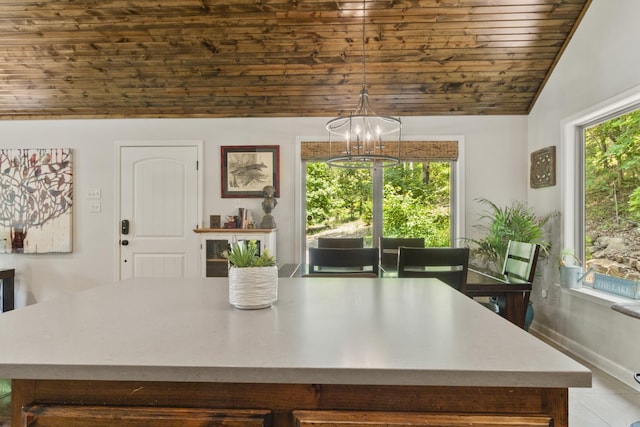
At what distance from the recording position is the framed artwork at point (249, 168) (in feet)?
14.0

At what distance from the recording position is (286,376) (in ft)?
2.32

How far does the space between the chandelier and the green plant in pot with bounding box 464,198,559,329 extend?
49.6 inches

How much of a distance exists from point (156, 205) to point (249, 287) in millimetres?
3577

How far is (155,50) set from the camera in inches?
136

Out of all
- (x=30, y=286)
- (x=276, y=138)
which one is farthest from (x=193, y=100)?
(x=30, y=286)

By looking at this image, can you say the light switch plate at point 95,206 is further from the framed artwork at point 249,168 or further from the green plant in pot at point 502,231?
the green plant in pot at point 502,231

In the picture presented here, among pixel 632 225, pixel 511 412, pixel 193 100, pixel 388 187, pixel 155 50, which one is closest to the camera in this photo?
pixel 511 412

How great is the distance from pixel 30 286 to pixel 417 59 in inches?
192

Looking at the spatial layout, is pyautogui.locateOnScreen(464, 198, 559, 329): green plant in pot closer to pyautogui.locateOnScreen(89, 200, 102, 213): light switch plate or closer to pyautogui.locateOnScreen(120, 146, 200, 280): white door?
pyautogui.locateOnScreen(120, 146, 200, 280): white door

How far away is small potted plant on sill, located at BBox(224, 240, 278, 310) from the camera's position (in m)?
1.13

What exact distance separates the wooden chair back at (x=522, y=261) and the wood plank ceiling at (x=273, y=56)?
1.81 meters

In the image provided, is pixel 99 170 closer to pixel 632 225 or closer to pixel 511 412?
pixel 511 412

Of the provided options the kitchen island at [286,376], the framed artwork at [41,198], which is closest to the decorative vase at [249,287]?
the kitchen island at [286,376]

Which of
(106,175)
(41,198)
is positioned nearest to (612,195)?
(106,175)
